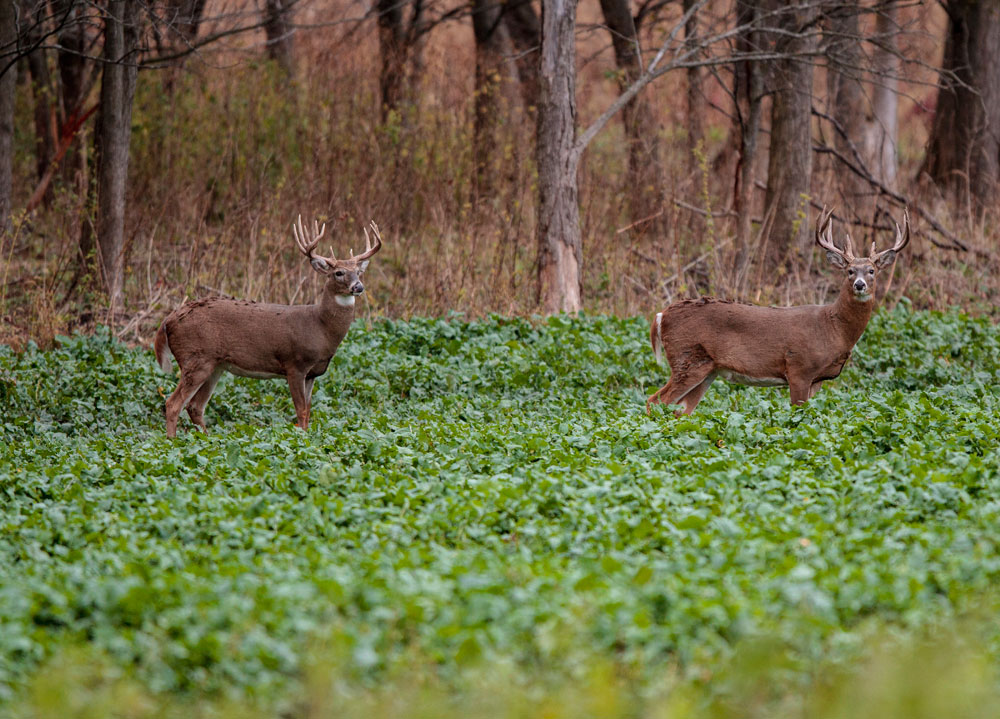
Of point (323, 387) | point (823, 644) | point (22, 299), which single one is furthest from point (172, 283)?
point (823, 644)

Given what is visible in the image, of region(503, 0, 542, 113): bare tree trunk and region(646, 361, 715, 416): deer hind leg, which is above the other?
region(503, 0, 542, 113): bare tree trunk

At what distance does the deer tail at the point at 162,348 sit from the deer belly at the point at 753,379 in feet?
13.5

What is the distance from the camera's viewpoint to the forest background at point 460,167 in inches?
475

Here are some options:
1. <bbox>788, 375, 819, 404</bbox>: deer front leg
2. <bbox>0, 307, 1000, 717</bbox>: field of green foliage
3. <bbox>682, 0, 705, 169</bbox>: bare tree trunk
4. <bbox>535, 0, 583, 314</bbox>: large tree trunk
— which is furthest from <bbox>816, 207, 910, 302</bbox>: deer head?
<bbox>682, 0, 705, 169</bbox>: bare tree trunk

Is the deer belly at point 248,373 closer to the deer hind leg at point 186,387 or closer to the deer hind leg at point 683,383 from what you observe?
the deer hind leg at point 186,387

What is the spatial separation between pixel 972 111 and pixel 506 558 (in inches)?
585

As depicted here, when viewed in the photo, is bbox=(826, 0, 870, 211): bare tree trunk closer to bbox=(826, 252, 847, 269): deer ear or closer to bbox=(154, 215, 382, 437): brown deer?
bbox=(826, 252, 847, 269): deer ear

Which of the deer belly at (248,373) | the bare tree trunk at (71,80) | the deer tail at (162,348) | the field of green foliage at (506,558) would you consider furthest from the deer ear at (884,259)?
the bare tree trunk at (71,80)

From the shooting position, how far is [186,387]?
28.9ft

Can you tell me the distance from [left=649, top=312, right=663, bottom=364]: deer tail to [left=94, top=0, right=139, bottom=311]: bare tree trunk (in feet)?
17.9

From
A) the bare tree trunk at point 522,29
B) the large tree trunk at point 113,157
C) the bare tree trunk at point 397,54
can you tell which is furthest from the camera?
the bare tree trunk at point 522,29

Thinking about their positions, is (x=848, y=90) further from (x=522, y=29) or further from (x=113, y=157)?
(x=113, y=157)

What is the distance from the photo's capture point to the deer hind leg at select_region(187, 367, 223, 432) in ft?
29.6

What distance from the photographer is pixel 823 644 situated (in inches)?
157
